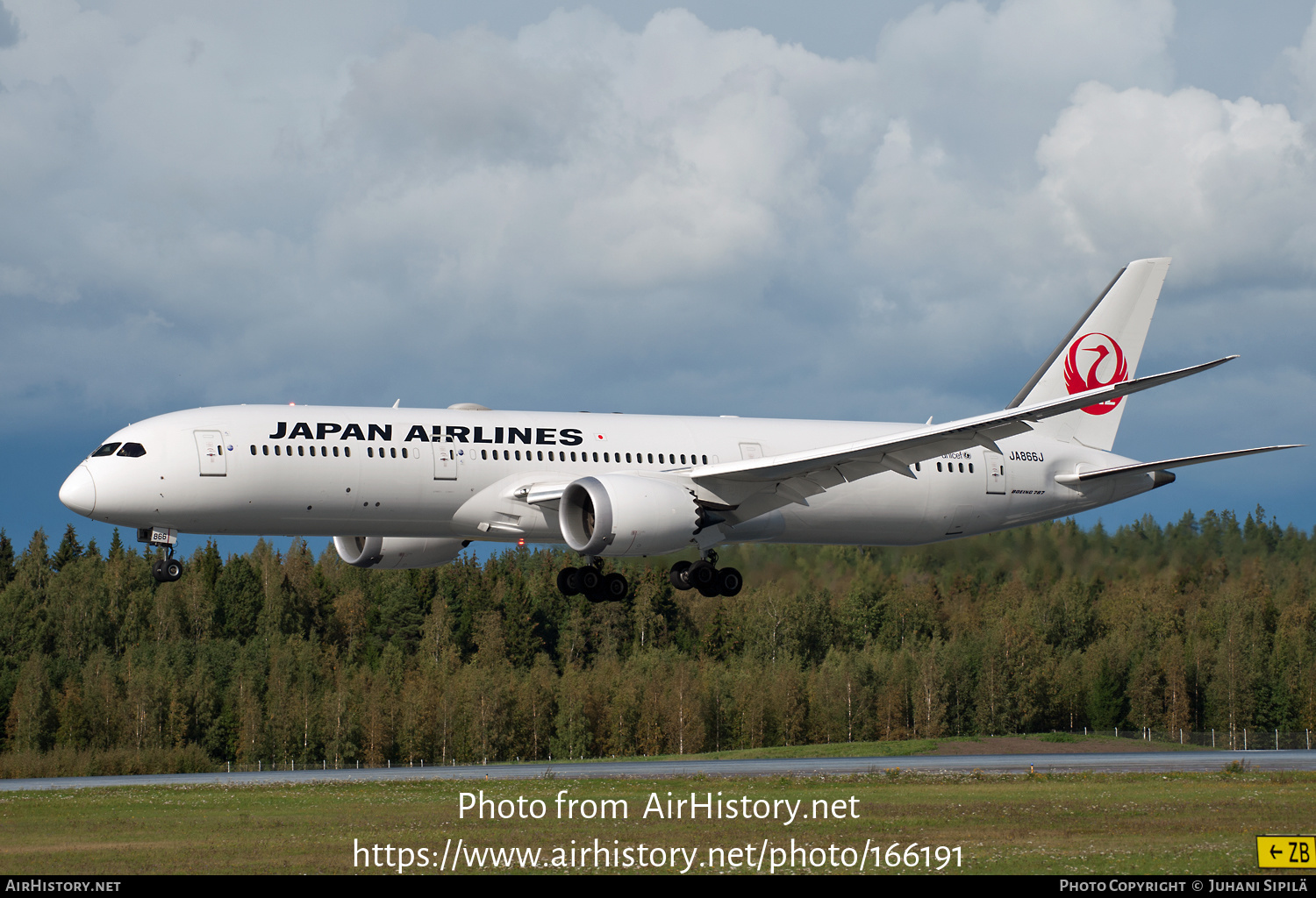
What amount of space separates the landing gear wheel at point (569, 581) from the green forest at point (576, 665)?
2149 inches

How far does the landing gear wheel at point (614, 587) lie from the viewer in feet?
133

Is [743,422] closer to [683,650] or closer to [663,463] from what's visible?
[663,463]

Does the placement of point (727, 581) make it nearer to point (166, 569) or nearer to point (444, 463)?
point (444, 463)

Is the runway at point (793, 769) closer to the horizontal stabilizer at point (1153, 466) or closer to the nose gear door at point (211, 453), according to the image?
the horizontal stabilizer at point (1153, 466)

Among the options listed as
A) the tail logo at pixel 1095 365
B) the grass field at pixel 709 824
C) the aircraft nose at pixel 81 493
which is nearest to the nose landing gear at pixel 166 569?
the aircraft nose at pixel 81 493

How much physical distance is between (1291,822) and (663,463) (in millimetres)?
18228

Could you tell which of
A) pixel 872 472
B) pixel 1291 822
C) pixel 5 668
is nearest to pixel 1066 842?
pixel 1291 822

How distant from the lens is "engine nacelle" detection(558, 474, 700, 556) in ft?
119

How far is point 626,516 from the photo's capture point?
36.4m

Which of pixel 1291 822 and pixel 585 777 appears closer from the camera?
pixel 1291 822

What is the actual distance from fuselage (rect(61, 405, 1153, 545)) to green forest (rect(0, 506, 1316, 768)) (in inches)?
1993

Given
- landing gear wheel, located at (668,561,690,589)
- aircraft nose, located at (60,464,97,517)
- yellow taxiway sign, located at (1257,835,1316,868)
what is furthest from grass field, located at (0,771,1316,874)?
aircraft nose, located at (60,464,97,517)
